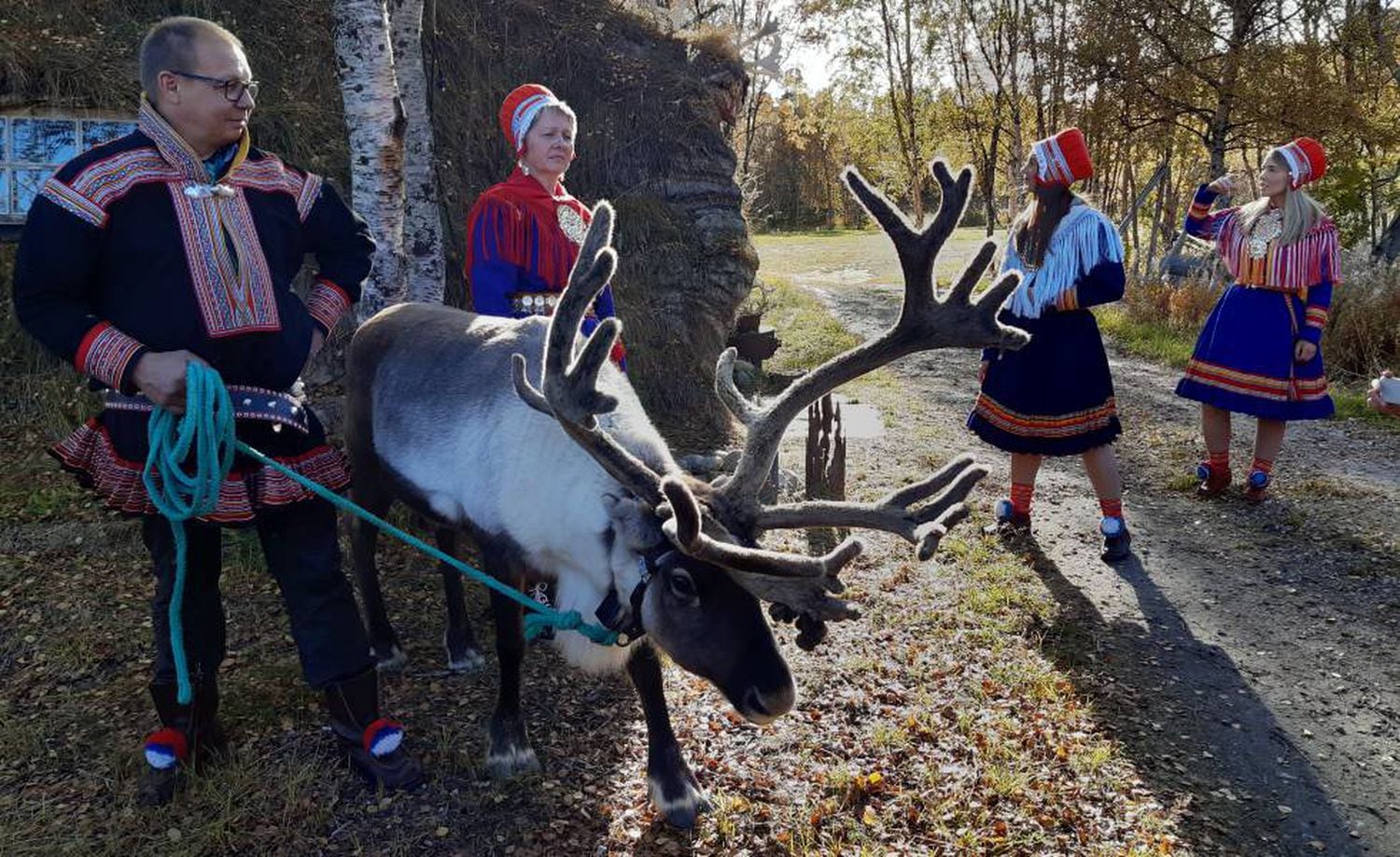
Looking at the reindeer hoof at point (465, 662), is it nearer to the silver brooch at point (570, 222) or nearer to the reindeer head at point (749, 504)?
the reindeer head at point (749, 504)

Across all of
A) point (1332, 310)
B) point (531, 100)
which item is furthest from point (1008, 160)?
point (531, 100)

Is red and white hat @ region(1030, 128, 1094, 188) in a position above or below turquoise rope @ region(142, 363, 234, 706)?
above

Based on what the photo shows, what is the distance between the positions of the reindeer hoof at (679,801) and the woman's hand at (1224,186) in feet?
14.9

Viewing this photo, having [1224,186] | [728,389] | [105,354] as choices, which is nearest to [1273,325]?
[1224,186]

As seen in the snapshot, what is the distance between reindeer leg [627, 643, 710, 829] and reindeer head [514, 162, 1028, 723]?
0.46m

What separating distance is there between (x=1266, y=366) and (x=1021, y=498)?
5.44 ft

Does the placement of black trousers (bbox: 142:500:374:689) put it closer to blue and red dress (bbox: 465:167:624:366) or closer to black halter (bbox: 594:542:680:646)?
black halter (bbox: 594:542:680:646)

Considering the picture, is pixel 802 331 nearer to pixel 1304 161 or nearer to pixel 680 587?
pixel 1304 161

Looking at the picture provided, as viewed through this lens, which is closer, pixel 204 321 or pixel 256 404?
pixel 204 321

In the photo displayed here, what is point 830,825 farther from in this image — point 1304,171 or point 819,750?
point 1304,171

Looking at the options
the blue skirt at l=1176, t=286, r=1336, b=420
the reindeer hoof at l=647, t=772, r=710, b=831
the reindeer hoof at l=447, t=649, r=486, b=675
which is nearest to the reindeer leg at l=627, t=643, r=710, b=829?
the reindeer hoof at l=647, t=772, r=710, b=831

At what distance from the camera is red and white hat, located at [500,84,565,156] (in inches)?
136

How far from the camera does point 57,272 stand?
2215 millimetres

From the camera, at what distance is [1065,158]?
422 cm
